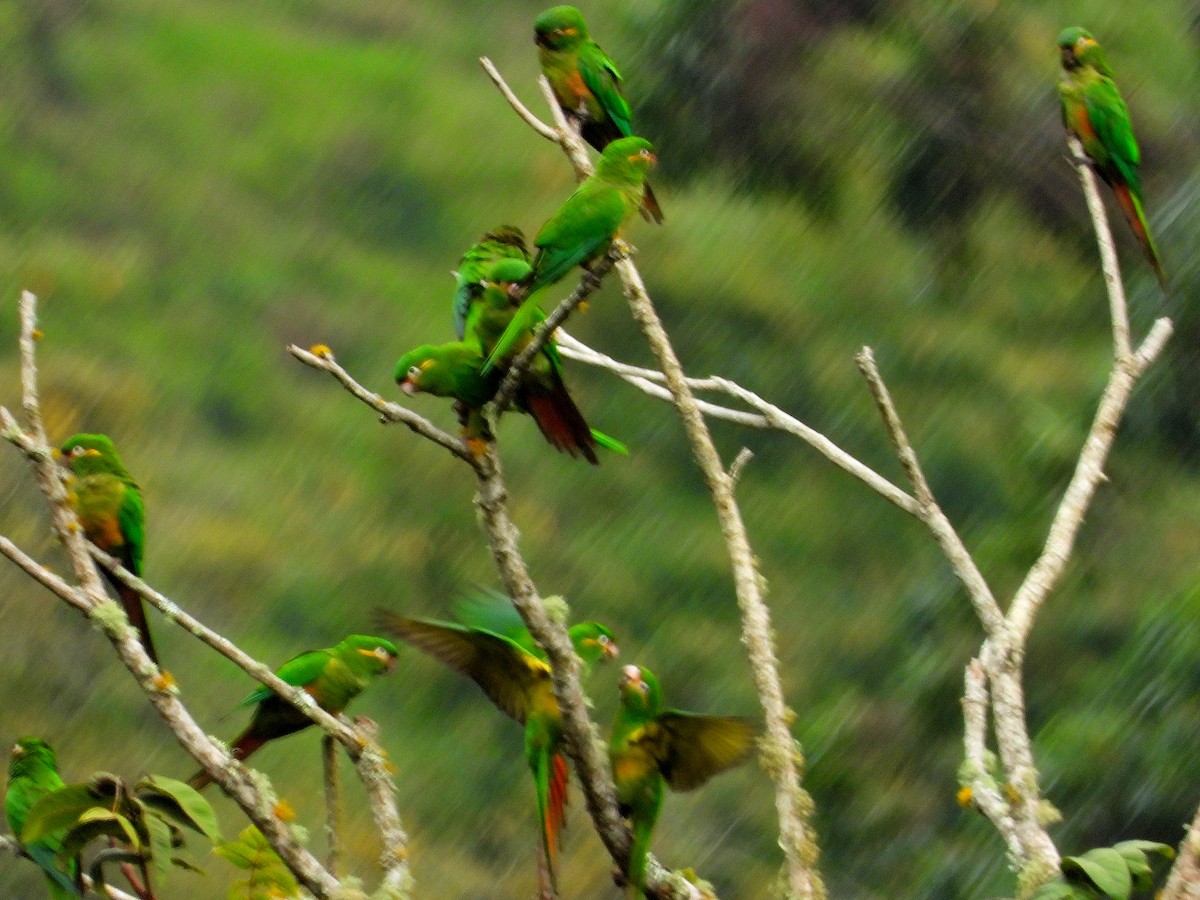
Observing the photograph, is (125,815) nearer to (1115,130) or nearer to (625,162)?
(625,162)

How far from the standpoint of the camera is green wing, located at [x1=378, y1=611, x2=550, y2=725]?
2.15 m

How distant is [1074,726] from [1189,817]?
1.14 ft

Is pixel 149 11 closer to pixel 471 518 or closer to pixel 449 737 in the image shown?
pixel 471 518

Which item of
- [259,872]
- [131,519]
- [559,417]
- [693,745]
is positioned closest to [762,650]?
[693,745]

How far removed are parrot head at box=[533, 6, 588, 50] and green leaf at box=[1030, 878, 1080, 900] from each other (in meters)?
1.78

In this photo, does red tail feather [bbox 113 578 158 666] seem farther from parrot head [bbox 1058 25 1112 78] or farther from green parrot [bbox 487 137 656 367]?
parrot head [bbox 1058 25 1112 78]

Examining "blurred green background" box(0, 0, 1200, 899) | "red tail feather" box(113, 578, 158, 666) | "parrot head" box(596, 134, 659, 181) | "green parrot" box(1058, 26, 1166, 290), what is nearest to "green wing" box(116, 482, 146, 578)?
"red tail feather" box(113, 578, 158, 666)

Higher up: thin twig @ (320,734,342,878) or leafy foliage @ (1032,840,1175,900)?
leafy foliage @ (1032,840,1175,900)

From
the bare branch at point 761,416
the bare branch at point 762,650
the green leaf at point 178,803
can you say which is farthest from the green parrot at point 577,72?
the green leaf at point 178,803

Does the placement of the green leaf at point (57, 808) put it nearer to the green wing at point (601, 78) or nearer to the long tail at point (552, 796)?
the long tail at point (552, 796)

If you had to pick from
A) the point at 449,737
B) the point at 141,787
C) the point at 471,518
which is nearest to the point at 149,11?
the point at 471,518

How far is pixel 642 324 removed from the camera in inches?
91.4

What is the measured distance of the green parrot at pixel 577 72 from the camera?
116 inches

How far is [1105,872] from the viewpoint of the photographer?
166 centimetres
